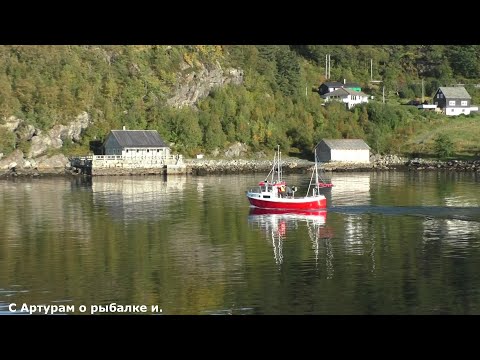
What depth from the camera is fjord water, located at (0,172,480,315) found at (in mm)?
28578

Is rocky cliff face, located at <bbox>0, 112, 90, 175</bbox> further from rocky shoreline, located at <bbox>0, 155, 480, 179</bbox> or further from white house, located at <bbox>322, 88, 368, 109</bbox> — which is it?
white house, located at <bbox>322, 88, 368, 109</bbox>

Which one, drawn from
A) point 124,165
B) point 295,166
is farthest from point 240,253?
point 295,166

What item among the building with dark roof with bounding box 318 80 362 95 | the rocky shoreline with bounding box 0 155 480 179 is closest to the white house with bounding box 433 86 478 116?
the building with dark roof with bounding box 318 80 362 95

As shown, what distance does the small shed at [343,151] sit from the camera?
10456 centimetres

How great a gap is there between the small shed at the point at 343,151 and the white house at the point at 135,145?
20.7m

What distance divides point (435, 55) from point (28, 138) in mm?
82922

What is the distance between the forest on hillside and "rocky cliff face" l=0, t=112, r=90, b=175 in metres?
0.82

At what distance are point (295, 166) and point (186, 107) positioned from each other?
66.0 feet

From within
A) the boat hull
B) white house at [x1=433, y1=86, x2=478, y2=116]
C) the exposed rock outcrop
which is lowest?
the boat hull

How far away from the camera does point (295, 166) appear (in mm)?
99562

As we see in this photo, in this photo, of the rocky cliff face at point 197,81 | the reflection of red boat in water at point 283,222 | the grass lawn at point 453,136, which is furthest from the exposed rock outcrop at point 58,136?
the reflection of red boat in water at point 283,222

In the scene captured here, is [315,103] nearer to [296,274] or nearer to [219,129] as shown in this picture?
[219,129]

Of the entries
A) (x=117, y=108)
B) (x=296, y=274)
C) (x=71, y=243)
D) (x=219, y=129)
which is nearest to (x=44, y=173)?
(x=117, y=108)

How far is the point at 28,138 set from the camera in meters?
95.7
